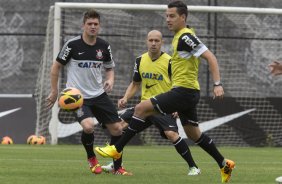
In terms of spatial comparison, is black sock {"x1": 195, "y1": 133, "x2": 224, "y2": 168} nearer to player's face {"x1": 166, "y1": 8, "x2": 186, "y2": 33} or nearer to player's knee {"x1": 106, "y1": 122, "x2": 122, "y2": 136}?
player's face {"x1": 166, "y1": 8, "x2": 186, "y2": 33}

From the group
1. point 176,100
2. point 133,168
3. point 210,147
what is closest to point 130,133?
point 176,100

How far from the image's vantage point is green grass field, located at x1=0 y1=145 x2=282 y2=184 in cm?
963

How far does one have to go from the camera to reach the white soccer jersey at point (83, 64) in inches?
Answer: 435

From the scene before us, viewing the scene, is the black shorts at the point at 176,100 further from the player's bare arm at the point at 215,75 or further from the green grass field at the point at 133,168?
the green grass field at the point at 133,168

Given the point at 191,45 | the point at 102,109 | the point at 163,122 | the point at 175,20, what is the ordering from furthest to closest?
the point at 163,122, the point at 102,109, the point at 175,20, the point at 191,45

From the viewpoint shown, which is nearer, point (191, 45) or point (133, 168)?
point (191, 45)

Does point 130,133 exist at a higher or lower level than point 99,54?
lower

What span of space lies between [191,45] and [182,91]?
56cm

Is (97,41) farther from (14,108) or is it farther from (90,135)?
(14,108)

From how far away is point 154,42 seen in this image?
11812mm

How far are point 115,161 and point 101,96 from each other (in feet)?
2.96

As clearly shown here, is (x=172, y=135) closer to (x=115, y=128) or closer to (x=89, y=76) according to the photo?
(x=115, y=128)

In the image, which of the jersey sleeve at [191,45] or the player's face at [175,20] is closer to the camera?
the jersey sleeve at [191,45]

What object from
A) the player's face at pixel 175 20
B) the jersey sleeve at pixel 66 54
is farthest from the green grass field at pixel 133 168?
the player's face at pixel 175 20
